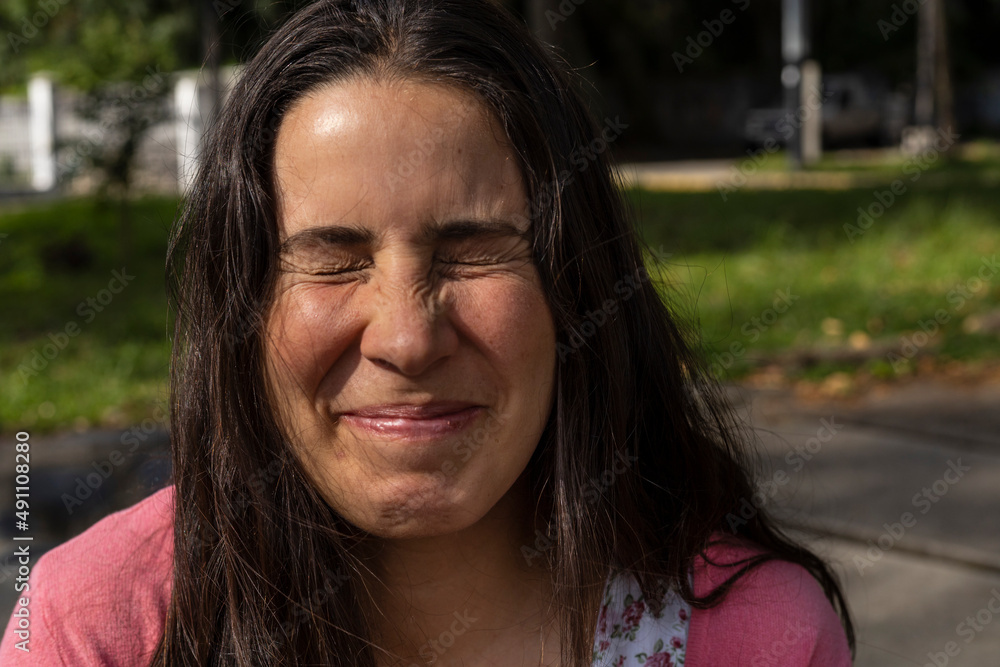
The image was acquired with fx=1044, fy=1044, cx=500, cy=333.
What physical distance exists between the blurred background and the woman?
179mm

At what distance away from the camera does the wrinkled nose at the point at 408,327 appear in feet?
4.08

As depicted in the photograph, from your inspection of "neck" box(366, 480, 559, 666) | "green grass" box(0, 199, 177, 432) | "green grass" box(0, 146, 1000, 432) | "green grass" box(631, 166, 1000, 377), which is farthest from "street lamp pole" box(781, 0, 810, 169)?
"neck" box(366, 480, 559, 666)

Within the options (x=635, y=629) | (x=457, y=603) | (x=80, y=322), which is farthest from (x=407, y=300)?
(x=80, y=322)

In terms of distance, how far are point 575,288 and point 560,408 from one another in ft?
0.55

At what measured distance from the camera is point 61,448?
200 inches

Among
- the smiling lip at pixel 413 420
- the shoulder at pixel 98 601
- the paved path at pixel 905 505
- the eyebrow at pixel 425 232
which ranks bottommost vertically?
the paved path at pixel 905 505

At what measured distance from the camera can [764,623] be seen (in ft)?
4.80

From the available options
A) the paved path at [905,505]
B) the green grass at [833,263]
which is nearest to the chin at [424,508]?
the paved path at [905,505]

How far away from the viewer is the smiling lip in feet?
4.21

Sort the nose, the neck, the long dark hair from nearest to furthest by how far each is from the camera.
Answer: the nose → the long dark hair → the neck

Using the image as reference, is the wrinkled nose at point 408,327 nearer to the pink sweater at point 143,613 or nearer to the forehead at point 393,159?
the forehead at point 393,159

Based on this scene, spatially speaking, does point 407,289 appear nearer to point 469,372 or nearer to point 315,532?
point 469,372

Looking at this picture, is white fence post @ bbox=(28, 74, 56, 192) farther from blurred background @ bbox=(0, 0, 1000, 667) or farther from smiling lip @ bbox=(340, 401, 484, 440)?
smiling lip @ bbox=(340, 401, 484, 440)

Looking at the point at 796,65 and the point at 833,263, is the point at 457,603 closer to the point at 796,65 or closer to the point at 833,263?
the point at 833,263
